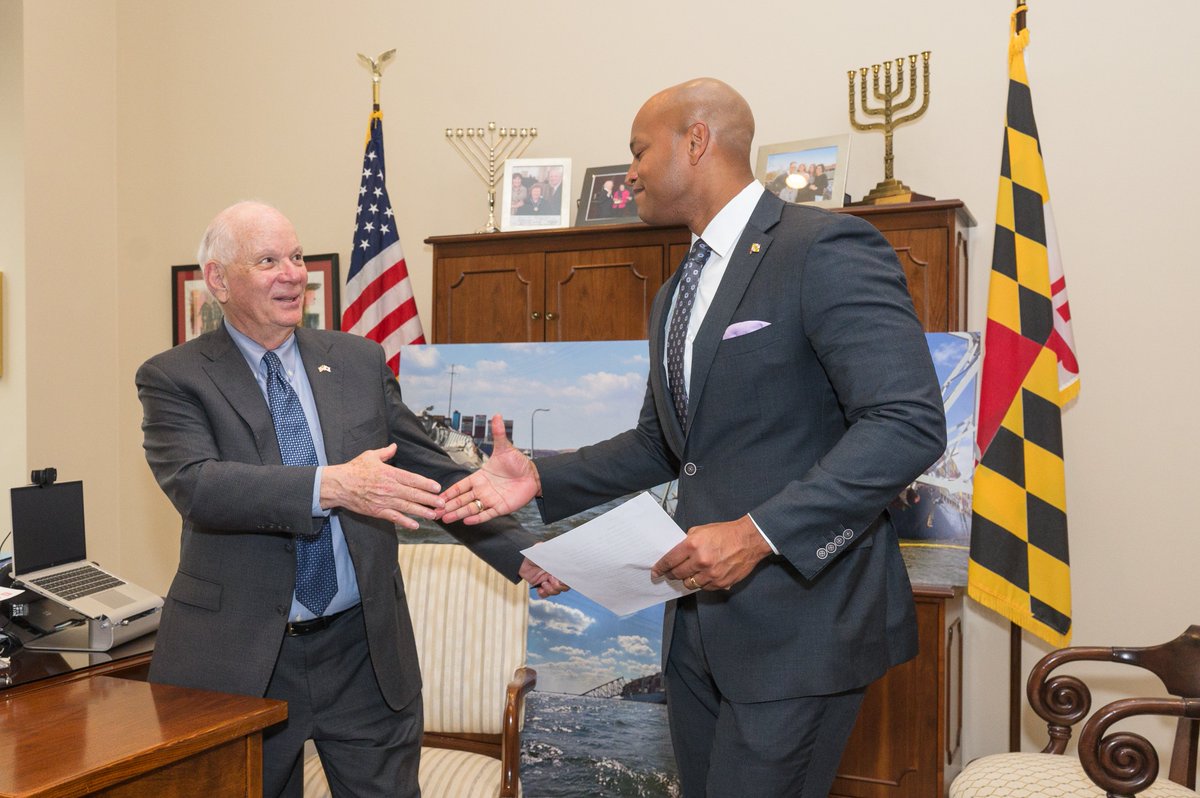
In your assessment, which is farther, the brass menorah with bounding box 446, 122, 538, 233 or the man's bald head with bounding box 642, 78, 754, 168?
the brass menorah with bounding box 446, 122, 538, 233

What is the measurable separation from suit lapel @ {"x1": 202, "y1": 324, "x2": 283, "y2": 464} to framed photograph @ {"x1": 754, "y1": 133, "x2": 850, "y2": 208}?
7.18 feet

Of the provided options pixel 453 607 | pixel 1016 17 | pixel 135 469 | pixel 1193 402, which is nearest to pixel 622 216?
pixel 1016 17

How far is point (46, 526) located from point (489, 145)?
8.83 feet

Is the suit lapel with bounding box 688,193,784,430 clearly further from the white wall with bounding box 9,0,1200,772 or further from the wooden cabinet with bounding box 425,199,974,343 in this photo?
the white wall with bounding box 9,0,1200,772

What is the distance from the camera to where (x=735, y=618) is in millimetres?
1728

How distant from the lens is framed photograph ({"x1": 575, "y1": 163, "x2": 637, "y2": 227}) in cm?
410

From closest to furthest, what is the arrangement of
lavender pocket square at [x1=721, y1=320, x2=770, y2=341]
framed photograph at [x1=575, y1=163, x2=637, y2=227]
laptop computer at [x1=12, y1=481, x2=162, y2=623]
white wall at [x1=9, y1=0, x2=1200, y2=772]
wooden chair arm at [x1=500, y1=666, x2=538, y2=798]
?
lavender pocket square at [x1=721, y1=320, x2=770, y2=341] → wooden chair arm at [x1=500, y1=666, x2=538, y2=798] → laptop computer at [x1=12, y1=481, x2=162, y2=623] → white wall at [x1=9, y1=0, x2=1200, y2=772] → framed photograph at [x1=575, y1=163, x2=637, y2=227]

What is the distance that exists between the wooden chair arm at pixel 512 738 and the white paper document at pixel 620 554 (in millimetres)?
785

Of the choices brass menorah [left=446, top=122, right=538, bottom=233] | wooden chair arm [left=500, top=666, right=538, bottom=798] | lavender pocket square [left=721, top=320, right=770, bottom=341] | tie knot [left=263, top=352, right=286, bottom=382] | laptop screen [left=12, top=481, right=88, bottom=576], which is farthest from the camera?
brass menorah [left=446, top=122, right=538, bottom=233]

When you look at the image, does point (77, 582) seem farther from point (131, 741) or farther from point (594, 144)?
point (594, 144)

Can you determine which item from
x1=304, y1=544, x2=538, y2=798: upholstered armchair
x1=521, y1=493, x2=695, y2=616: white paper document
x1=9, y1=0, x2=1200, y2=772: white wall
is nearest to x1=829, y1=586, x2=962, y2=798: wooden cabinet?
x1=9, y1=0, x2=1200, y2=772: white wall

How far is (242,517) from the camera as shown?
2.03m

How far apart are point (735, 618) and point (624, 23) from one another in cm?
346

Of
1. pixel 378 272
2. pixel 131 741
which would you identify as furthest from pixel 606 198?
pixel 131 741
